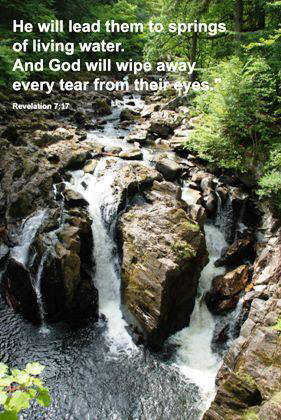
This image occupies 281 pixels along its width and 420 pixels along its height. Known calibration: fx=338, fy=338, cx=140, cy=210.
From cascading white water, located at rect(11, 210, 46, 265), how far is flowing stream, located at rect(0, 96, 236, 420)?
3 cm

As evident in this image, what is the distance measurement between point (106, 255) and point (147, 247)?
7.06 ft

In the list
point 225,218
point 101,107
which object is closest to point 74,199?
point 225,218

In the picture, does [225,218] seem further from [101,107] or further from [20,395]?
[101,107]

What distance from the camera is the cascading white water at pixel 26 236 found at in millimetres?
10859

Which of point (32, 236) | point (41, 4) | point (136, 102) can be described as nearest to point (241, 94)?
point (32, 236)

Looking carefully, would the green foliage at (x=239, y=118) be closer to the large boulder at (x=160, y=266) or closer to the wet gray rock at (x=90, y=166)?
the large boulder at (x=160, y=266)

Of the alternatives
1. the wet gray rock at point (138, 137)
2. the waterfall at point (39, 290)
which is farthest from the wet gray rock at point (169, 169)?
the waterfall at point (39, 290)

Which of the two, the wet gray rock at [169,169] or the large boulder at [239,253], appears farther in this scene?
the wet gray rock at [169,169]

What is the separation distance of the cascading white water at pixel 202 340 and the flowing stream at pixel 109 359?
0.03 metres

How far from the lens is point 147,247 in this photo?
10.5 meters

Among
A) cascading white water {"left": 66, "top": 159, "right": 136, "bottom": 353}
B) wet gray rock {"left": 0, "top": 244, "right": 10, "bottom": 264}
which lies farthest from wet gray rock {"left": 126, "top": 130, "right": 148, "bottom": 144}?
wet gray rock {"left": 0, "top": 244, "right": 10, "bottom": 264}

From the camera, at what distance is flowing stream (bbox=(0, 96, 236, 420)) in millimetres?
8361

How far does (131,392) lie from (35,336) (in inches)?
132

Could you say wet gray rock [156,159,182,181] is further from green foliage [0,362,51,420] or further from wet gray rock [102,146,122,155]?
green foliage [0,362,51,420]
